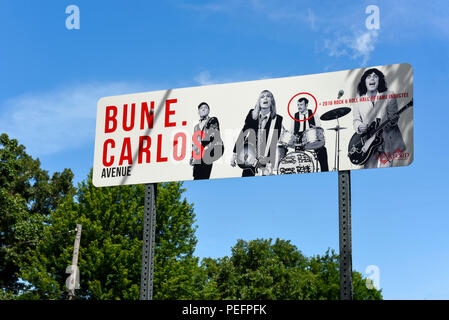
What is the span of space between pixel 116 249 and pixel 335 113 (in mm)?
22377

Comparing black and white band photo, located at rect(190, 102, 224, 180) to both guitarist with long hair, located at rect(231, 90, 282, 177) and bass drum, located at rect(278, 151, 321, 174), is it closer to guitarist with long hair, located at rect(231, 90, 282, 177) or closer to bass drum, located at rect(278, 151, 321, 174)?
guitarist with long hair, located at rect(231, 90, 282, 177)

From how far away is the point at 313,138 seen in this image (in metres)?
7.10

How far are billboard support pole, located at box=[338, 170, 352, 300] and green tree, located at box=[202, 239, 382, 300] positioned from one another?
38347 mm

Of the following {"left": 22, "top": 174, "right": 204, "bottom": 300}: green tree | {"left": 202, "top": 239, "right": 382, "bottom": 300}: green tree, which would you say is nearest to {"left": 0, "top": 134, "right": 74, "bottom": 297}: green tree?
{"left": 22, "top": 174, "right": 204, "bottom": 300}: green tree

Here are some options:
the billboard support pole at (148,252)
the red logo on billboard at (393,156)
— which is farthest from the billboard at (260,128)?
the billboard support pole at (148,252)

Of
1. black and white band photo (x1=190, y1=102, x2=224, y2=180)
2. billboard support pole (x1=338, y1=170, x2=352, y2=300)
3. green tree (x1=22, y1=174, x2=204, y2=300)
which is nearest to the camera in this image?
billboard support pole (x1=338, y1=170, x2=352, y2=300)

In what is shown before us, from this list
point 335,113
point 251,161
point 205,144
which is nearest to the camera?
point 335,113

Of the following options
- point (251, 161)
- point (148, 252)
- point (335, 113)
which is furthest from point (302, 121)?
point (148, 252)

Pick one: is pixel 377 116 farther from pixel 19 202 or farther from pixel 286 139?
pixel 19 202

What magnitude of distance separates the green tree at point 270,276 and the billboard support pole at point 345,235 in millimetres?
38347

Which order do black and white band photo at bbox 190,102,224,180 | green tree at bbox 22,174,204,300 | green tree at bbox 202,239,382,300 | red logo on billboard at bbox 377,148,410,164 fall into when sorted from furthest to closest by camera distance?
green tree at bbox 202,239,382,300, green tree at bbox 22,174,204,300, black and white band photo at bbox 190,102,224,180, red logo on billboard at bbox 377,148,410,164

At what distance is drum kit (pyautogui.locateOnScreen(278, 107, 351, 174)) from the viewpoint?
6.97 m

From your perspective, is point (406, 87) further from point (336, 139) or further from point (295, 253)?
point (295, 253)

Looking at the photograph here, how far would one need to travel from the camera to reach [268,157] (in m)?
7.31
